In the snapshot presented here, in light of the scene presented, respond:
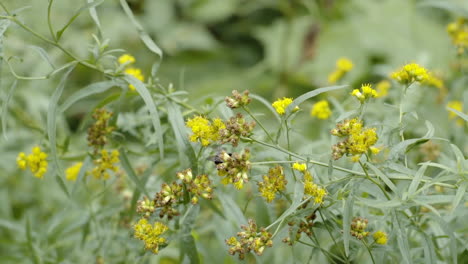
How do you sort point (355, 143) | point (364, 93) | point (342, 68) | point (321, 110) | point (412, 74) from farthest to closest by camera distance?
point (342, 68) < point (321, 110) < point (412, 74) < point (364, 93) < point (355, 143)

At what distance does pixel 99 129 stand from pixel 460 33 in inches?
58.7

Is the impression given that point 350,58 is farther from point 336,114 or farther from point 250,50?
point 336,114

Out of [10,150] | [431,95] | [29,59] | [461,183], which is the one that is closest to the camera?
[461,183]

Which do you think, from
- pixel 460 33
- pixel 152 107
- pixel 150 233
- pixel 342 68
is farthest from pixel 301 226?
pixel 460 33

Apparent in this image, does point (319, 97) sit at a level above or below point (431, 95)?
above

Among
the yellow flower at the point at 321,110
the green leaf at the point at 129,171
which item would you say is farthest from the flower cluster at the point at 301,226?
the yellow flower at the point at 321,110

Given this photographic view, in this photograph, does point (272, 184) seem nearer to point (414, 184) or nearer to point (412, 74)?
point (414, 184)

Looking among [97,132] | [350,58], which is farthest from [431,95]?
[350,58]

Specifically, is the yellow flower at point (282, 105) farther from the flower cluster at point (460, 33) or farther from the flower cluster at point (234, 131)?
the flower cluster at point (460, 33)

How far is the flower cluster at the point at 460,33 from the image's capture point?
210 cm

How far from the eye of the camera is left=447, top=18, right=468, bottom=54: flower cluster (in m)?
2.10

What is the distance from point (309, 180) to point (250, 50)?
4159 millimetres

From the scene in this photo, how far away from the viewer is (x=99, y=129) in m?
1.58

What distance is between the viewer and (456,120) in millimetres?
2291
